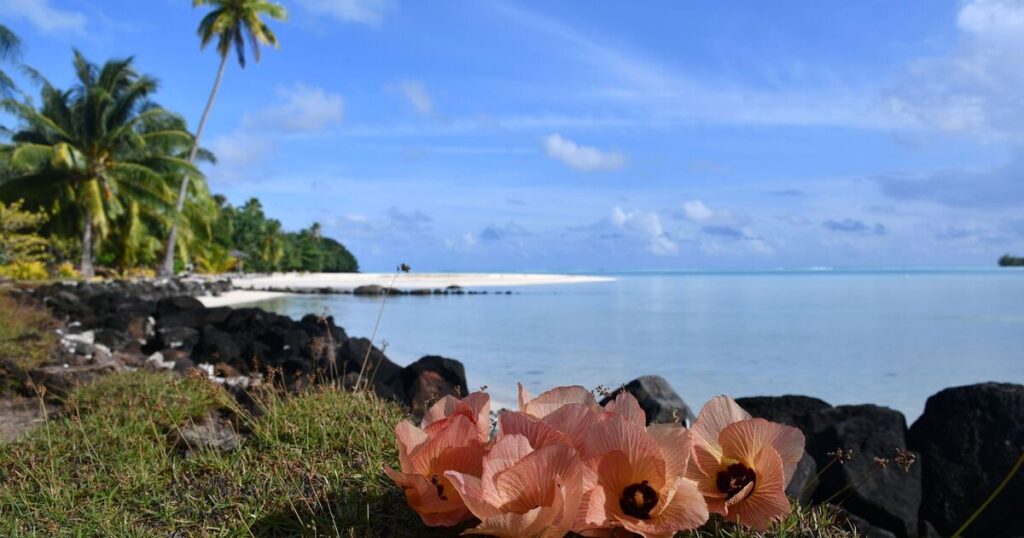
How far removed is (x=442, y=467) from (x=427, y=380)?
15.5 ft

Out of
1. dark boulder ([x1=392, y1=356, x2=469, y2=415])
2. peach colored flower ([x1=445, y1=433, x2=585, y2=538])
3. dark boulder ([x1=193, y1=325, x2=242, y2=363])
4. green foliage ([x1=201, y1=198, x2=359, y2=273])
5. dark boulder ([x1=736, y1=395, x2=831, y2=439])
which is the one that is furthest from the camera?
green foliage ([x1=201, y1=198, x2=359, y2=273])

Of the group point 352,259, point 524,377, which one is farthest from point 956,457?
point 352,259

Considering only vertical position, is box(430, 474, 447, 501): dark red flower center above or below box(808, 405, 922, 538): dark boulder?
above

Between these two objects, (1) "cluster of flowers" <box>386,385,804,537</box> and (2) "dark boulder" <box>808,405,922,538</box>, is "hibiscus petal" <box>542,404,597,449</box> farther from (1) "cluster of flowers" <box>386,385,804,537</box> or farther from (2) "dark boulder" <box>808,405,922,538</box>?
(2) "dark boulder" <box>808,405,922,538</box>

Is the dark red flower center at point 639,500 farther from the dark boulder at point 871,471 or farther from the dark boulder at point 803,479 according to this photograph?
the dark boulder at point 803,479

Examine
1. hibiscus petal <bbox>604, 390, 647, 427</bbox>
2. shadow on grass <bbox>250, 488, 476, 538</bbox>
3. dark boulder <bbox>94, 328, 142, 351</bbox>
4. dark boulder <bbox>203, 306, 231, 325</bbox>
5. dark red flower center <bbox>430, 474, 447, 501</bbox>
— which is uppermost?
hibiscus petal <bbox>604, 390, 647, 427</bbox>

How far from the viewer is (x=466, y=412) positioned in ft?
5.94

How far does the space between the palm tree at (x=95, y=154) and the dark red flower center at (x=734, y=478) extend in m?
31.1

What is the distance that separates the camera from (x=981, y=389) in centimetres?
476

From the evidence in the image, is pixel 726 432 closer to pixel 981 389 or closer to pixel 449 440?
pixel 449 440

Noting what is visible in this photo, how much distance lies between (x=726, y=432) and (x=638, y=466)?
0.25 meters

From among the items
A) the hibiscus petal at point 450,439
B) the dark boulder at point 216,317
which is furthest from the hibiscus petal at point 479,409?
the dark boulder at point 216,317

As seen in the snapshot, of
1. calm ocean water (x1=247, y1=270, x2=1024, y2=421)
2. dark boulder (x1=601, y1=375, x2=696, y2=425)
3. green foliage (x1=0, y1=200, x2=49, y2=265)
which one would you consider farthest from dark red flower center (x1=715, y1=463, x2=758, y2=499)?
green foliage (x1=0, y1=200, x2=49, y2=265)

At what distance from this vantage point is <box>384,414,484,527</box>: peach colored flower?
66.1 inches
